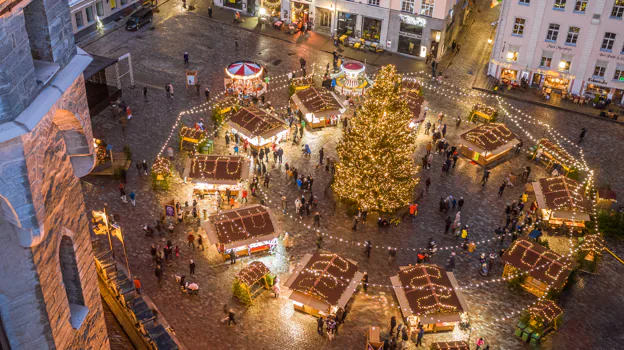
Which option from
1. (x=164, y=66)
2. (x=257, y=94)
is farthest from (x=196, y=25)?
(x=257, y=94)

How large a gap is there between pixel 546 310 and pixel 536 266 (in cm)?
339

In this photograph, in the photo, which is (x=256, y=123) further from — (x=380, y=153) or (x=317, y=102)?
(x=380, y=153)

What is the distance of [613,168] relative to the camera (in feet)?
172

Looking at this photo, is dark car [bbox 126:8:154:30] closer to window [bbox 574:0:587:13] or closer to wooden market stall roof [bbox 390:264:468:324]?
window [bbox 574:0:587:13]

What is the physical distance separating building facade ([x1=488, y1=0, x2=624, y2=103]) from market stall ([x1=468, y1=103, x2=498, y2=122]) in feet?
26.7

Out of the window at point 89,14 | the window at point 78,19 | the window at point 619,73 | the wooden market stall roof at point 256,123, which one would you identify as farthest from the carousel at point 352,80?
the window at point 78,19

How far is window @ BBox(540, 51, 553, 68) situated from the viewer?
6091cm

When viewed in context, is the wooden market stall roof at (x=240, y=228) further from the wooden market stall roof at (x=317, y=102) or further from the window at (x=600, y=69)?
the window at (x=600, y=69)

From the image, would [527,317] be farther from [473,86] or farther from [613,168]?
[473,86]

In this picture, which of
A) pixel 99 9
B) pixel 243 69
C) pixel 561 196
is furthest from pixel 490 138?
pixel 99 9

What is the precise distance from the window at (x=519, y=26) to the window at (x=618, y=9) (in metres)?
7.48

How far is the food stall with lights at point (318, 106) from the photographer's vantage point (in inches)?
2158

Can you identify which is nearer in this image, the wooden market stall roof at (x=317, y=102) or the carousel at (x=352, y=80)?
the wooden market stall roof at (x=317, y=102)

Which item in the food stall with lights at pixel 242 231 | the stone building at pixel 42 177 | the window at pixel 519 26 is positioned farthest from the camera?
the window at pixel 519 26
